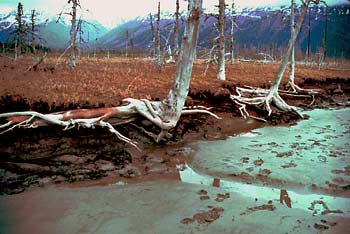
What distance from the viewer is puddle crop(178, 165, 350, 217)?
582 cm

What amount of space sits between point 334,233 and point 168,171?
405cm

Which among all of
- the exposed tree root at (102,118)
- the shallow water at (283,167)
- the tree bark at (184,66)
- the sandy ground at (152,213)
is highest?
the tree bark at (184,66)

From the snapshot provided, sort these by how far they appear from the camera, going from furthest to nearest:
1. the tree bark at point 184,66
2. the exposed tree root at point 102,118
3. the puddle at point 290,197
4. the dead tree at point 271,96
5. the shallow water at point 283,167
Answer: the dead tree at point 271,96, the tree bark at point 184,66, the exposed tree root at point 102,118, the shallow water at point 283,167, the puddle at point 290,197

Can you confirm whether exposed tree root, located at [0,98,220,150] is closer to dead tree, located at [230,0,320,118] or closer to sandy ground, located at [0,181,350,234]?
sandy ground, located at [0,181,350,234]

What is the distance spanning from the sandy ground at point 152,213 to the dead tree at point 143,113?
8.58 feet

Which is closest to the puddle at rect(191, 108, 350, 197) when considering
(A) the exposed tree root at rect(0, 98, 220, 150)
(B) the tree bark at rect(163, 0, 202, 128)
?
(B) the tree bark at rect(163, 0, 202, 128)

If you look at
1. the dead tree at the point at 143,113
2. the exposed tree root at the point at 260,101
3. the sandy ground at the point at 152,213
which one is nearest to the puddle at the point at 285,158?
the sandy ground at the point at 152,213

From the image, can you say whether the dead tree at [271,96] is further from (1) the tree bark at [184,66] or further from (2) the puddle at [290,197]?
(2) the puddle at [290,197]

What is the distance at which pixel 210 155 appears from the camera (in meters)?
9.01

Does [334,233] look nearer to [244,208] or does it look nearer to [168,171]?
[244,208]

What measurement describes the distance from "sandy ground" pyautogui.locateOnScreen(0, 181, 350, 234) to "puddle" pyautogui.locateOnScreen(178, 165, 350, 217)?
0.69ft

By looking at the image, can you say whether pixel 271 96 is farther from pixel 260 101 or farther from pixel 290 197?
pixel 290 197

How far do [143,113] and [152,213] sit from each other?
15.4ft

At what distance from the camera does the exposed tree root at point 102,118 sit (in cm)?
872
